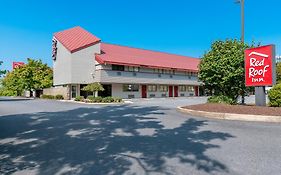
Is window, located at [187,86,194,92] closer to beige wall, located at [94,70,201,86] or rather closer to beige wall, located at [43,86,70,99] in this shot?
beige wall, located at [94,70,201,86]

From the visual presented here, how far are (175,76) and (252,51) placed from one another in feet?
92.7

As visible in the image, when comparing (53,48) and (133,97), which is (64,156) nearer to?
(133,97)

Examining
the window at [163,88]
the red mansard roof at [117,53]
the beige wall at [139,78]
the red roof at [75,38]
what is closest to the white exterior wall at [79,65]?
the red roof at [75,38]

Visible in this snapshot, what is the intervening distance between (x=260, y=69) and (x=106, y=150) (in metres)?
11.2

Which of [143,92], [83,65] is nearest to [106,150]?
[83,65]

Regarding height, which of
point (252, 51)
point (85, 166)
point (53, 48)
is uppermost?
point (53, 48)

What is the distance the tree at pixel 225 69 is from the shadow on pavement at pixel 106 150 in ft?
24.5

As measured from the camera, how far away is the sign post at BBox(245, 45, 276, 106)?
1362cm

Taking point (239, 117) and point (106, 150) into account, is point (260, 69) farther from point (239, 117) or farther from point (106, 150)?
point (106, 150)

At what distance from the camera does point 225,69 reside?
1584cm

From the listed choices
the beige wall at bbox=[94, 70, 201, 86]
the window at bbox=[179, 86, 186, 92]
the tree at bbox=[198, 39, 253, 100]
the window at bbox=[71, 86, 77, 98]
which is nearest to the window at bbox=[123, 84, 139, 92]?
the beige wall at bbox=[94, 70, 201, 86]

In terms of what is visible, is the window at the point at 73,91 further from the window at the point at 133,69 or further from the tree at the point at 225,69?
the tree at the point at 225,69

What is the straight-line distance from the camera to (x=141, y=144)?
281 inches

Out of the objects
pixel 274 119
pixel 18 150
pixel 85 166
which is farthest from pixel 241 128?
pixel 18 150
